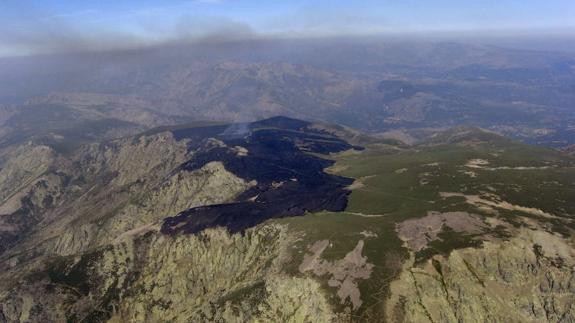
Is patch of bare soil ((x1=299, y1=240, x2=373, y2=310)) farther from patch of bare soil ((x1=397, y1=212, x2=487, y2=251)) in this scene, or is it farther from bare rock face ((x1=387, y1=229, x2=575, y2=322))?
patch of bare soil ((x1=397, y1=212, x2=487, y2=251))

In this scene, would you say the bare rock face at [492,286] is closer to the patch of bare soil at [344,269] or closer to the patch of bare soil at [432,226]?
the patch of bare soil at [344,269]

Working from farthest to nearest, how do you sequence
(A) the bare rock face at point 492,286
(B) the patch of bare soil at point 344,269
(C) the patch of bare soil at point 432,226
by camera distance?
(C) the patch of bare soil at point 432,226 < (B) the patch of bare soil at point 344,269 < (A) the bare rock face at point 492,286

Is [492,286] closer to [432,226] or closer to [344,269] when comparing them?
[432,226]

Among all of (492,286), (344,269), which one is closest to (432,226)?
(492,286)

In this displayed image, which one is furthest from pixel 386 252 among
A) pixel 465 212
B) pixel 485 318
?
pixel 465 212

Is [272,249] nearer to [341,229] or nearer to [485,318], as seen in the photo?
[341,229]

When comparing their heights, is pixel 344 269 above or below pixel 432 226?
below

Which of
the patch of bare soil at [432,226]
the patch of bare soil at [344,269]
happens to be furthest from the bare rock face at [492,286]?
the patch of bare soil at [432,226]

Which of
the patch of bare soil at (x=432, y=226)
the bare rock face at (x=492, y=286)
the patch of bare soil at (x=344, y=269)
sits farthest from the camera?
the patch of bare soil at (x=432, y=226)

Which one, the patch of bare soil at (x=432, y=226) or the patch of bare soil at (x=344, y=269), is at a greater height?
the patch of bare soil at (x=432, y=226)

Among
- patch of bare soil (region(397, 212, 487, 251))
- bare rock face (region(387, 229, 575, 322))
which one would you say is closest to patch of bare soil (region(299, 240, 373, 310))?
bare rock face (region(387, 229, 575, 322))
